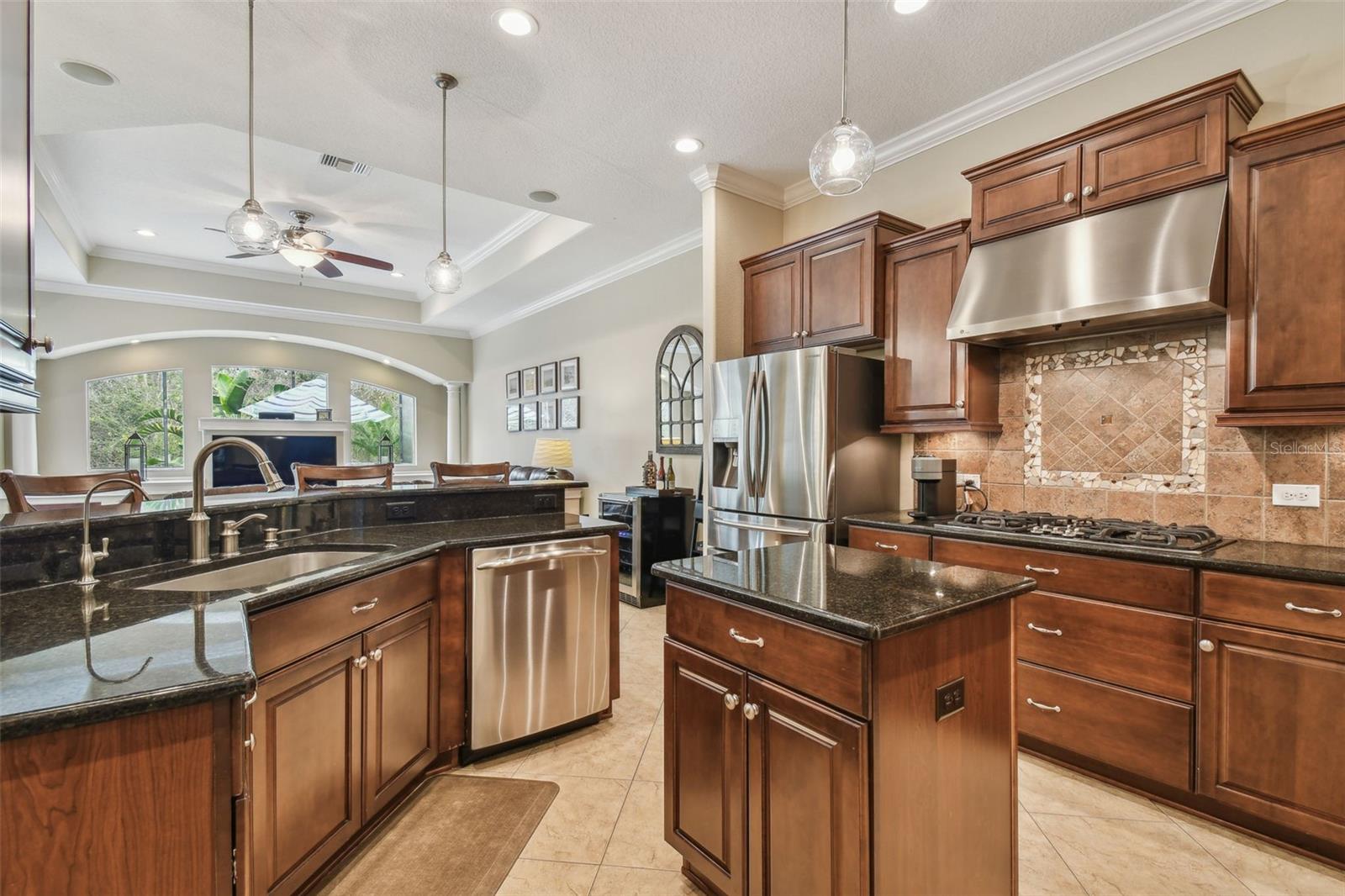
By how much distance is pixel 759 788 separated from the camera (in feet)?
4.58

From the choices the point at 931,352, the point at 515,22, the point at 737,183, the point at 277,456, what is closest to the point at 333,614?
the point at 515,22

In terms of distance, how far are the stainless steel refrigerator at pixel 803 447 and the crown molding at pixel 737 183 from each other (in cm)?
123

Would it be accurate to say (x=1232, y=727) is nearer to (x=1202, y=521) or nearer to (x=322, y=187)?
(x=1202, y=521)

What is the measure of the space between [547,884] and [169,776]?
1.25m

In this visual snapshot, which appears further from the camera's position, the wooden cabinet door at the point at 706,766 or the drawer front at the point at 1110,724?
the drawer front at the point at 1110,724

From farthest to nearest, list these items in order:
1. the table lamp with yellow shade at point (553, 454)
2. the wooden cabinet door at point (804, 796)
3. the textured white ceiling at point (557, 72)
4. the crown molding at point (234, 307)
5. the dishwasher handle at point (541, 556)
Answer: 1. the crown molding at point (234, 307)
2. the table lamp with yellow shade at point (553, 454)
3. the textured white ceiling at point (557, 72)
4. the dishwasher handle at point (541, 556)
5. the wooden cabinet door at point (804, 796)

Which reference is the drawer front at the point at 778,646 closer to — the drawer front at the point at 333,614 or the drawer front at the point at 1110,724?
the drawer front at the point at 333,614

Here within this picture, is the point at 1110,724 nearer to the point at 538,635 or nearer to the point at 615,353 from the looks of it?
the point at 538,635

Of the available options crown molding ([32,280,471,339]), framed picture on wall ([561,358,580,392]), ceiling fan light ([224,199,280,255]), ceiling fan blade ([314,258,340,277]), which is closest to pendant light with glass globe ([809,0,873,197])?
ceiling fan light ([224,199,280,255])

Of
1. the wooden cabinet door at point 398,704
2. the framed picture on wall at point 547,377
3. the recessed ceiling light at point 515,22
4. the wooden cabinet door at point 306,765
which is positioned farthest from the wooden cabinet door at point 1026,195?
the framed picture on wall at point 547,377

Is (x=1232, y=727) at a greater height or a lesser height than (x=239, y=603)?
lesser

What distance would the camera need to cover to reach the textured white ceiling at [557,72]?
243 cm

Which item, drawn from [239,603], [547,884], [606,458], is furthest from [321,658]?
[606,458]

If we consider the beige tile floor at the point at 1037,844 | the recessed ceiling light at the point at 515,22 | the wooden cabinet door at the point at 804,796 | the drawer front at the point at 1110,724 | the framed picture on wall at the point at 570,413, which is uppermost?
the recessed ceiling light at the point at 515,22
